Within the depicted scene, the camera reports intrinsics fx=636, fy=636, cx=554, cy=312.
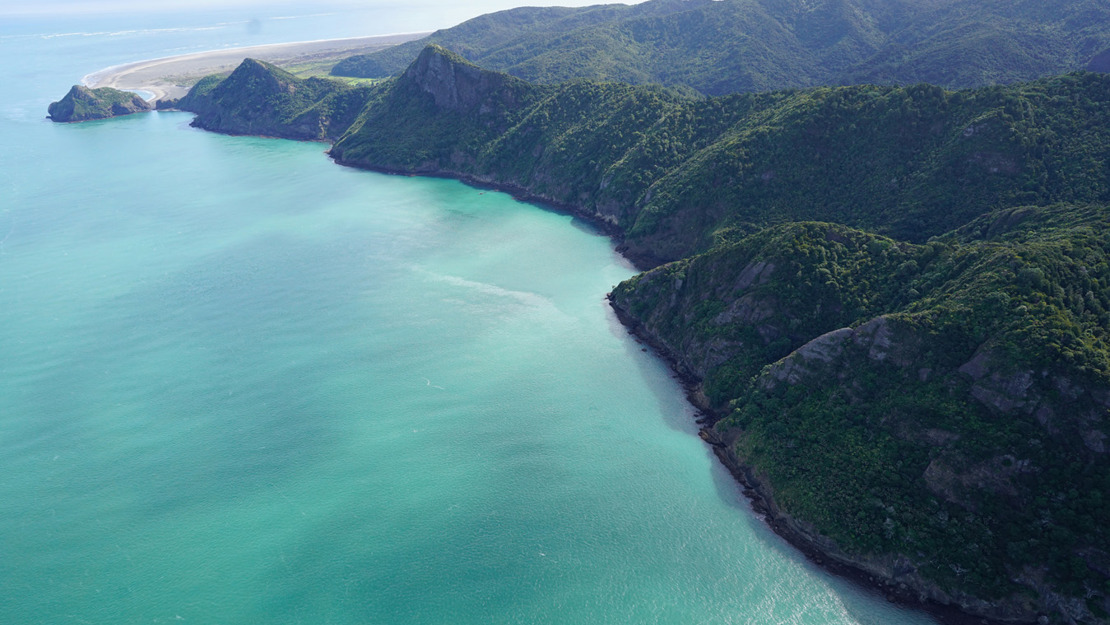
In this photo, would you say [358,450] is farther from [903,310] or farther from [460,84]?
[460,84]

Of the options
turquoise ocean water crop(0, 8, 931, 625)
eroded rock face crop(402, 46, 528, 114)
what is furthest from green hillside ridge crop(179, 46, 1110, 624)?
eroded rock face crop(402, 46, 528, 114)

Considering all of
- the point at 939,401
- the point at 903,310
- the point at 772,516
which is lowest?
the point at 772,516

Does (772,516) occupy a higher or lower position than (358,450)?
lower

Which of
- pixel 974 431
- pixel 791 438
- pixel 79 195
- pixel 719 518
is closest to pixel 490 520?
pixel 719 518

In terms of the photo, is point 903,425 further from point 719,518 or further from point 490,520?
point 490,520

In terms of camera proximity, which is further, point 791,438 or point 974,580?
point 791,438

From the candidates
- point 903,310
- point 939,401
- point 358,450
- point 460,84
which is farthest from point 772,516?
point 460,84
